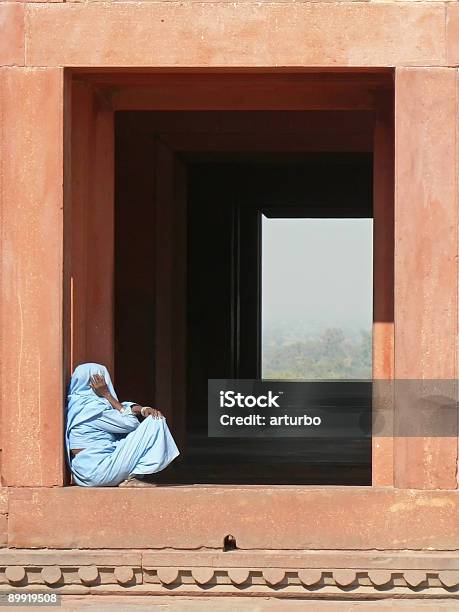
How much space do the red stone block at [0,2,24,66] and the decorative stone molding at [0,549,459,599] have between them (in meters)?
2.77

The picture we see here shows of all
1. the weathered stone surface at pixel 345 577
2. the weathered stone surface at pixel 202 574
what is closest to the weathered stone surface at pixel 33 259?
the weathered stone surface at pixel 202 574

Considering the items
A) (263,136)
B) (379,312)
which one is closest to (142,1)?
(379,312)

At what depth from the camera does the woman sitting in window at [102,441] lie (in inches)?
272

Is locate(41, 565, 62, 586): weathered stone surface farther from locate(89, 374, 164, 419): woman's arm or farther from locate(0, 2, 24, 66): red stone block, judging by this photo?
locate(0, 2, 24, 66): red stone block

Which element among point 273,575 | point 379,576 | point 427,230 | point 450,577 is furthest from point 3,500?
point 427,230

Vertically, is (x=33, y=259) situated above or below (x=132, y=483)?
above

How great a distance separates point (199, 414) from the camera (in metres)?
15.2

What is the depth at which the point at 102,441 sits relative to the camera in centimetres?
698

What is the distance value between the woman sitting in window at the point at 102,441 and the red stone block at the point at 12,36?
70.3 inches

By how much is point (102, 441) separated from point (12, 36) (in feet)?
7.75

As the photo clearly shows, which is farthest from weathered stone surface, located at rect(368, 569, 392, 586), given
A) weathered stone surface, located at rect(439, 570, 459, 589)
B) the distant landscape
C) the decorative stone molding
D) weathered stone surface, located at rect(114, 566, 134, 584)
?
the distant landscape

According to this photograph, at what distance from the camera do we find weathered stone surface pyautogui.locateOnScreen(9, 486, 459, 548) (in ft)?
22.0

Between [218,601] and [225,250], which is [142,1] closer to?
[218,601]

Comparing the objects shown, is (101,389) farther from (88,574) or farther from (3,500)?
(88,574)
